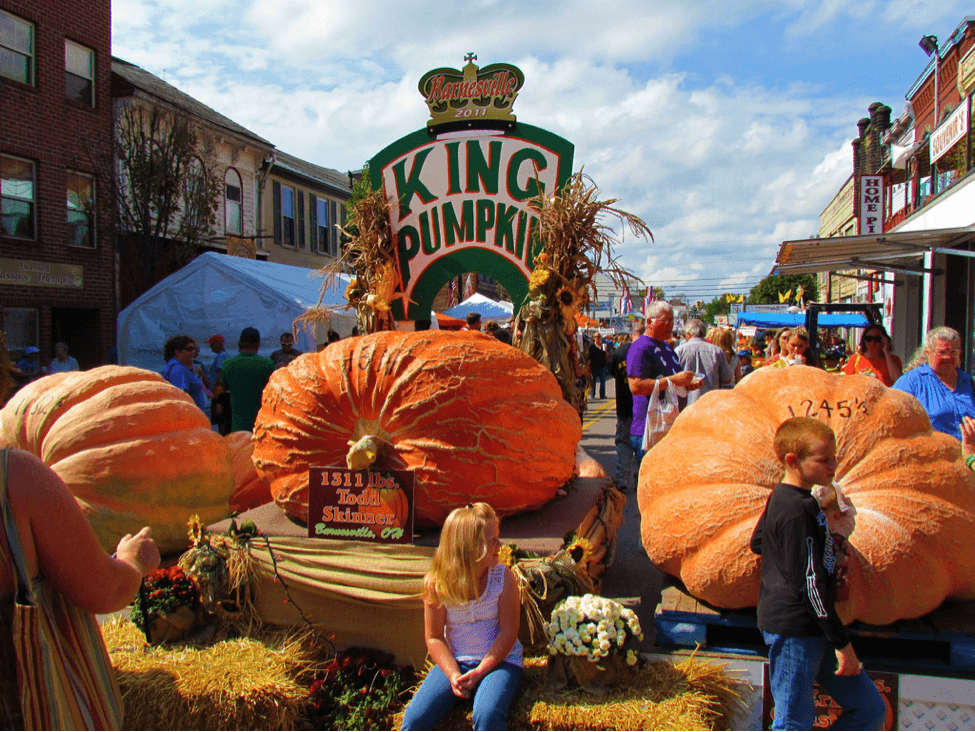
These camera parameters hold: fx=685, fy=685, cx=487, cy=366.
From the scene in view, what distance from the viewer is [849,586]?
2627mm

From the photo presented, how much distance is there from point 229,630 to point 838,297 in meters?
47.8

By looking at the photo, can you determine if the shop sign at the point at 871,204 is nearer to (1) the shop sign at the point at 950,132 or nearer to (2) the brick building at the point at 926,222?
(2) the brick building at the point at 926,222

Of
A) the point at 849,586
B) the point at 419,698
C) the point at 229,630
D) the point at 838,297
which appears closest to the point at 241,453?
the point at 229,630

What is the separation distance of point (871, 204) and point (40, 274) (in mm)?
23529

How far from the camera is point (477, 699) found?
245cm

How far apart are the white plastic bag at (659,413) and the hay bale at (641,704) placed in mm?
2464

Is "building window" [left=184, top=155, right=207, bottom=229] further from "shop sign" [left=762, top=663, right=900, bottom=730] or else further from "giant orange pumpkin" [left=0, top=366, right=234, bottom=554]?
"shop sign" [left=762, top=663, right=900, bottom=730]

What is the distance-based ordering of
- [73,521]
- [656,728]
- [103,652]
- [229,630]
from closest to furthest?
1. [73,521]
2. [103,652]
3. [656,728]
4. [229,630]

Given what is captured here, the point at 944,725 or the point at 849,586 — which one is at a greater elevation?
the point at 849,586

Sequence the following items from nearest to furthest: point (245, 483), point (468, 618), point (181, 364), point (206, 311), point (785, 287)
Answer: point (468, 618) < point (245, 483) < point (181, 364) < point (206, 311) < point (785, 287)

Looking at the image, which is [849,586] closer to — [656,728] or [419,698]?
[656,728]

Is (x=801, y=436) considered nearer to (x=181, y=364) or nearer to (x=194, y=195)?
(x=181, y=364)

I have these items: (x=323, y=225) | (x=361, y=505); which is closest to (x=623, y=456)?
(x=361, y=505)

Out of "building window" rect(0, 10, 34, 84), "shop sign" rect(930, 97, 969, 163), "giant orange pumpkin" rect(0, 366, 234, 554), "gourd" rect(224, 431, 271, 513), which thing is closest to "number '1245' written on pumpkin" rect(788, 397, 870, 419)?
"giant orange pumpkin" rect(0, 366, 234, 554)
